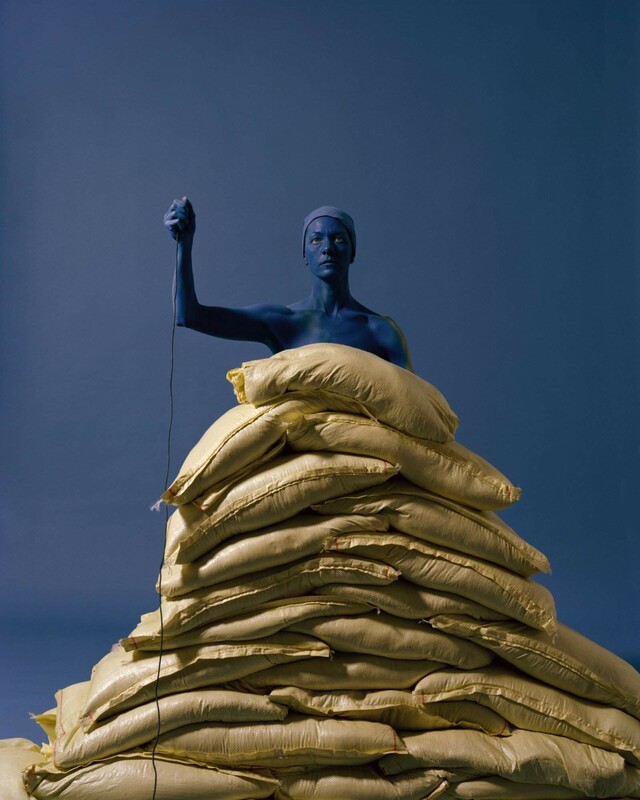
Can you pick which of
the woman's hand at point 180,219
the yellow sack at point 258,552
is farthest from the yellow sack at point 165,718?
the woman's hand at point 180,219

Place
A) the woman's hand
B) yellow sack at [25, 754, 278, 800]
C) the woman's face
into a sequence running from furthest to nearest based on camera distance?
the woman's face, the woman's hand, yellow sack at [25, 754, 278, 800]

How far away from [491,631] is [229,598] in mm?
674

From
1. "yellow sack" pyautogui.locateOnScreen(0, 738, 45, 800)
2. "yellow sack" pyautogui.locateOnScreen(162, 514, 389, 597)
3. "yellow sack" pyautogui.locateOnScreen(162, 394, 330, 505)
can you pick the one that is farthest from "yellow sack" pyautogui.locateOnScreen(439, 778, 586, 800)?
"yellow sack" pyautogui.locateOnScreen(0, 738, 45, 800)

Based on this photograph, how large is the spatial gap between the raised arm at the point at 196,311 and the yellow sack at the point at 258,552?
2.62ft

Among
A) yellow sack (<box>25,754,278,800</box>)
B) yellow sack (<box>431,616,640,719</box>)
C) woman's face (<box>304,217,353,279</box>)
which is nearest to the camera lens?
yellow sack (<box>25,754,278,800</box>)

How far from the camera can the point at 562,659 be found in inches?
102

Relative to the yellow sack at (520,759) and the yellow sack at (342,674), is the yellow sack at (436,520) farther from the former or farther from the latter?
the yellow sack at (520,759)

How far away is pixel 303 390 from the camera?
247cm

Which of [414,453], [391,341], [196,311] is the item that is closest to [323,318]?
[391,341]

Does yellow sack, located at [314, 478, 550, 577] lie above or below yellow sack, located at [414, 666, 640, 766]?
above

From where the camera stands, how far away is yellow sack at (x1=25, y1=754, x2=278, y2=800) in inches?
94.9

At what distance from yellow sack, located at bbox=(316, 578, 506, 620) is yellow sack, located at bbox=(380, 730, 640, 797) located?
1.04 feet

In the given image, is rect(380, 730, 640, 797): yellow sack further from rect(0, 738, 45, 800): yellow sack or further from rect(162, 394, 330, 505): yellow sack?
rect(0, 738, 45, 800): yellow sack

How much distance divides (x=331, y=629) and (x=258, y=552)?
0.90 feet
